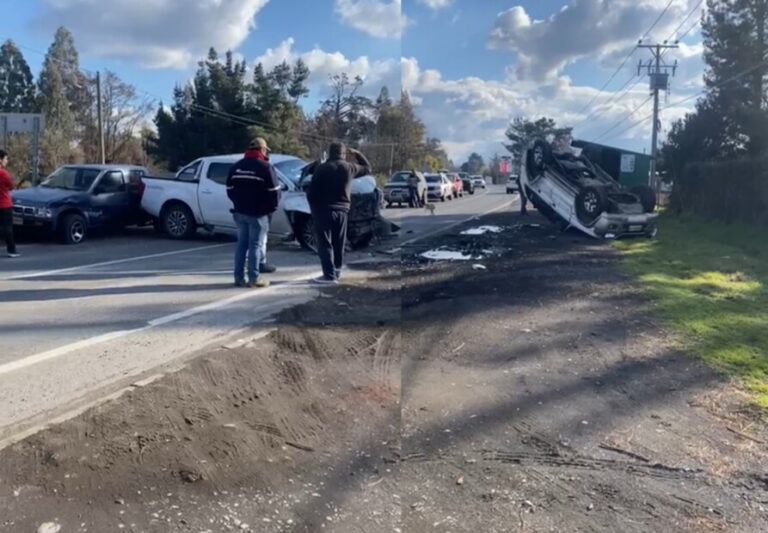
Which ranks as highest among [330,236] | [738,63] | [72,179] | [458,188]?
[738,63]

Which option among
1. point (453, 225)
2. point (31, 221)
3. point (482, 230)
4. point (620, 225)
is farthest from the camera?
point (453, 225)

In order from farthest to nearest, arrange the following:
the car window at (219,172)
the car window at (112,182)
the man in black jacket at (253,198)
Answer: the car window at (112,182) < the car window at (219,172) < the man in black jacket at (253,198)

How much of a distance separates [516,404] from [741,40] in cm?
3101

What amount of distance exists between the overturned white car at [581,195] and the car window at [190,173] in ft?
25.4

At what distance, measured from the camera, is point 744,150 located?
3055cm

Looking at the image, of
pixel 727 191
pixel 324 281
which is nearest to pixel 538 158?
pixel 727 191

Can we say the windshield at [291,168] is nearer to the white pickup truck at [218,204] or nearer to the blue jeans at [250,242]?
the white pickup truck at [218,204]

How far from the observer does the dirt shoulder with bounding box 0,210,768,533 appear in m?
3.73

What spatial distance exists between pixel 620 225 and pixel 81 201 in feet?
40.3

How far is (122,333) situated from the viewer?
23.8ft

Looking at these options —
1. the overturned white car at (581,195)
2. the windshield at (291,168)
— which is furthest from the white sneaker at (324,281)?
the overturned white car at (581,195)

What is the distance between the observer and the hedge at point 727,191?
2114 centimetres

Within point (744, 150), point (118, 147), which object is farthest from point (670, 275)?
point (118, 147)

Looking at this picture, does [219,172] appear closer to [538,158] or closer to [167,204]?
[167,204]
